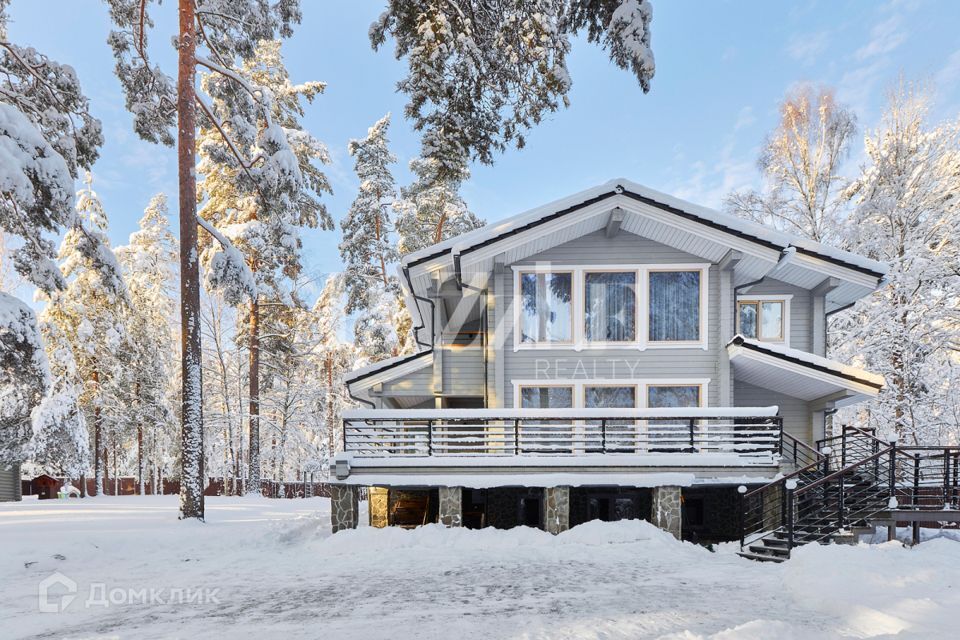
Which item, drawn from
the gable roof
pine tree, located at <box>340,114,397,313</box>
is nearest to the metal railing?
the gable roof

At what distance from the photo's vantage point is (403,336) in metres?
27.8

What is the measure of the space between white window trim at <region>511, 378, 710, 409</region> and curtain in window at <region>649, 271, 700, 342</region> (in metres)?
1.03

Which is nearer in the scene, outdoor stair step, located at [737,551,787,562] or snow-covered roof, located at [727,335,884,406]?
outdoor stair step, located at [737,551,787,562]

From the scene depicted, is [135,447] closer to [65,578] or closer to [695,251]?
[65,578]

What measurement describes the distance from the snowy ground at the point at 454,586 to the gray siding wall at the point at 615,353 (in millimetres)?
3755

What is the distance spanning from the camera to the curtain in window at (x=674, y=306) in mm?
12720

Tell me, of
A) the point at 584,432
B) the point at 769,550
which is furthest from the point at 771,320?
the point at 769,550

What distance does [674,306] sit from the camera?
1286cm

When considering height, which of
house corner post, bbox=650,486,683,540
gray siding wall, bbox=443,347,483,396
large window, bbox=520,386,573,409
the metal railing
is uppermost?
gray siding wall, bbox=443,347,483,396

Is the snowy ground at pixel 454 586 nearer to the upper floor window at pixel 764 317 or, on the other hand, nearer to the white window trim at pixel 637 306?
the white window trim at pixel 637 306

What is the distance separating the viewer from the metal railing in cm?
1108

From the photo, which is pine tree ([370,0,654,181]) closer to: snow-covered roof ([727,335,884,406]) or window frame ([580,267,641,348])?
window frame ([580,267,641,348])

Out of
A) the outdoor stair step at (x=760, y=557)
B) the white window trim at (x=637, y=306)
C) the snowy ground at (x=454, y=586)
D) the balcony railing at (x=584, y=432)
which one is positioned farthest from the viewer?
the white window trim at (x=637, y=306)

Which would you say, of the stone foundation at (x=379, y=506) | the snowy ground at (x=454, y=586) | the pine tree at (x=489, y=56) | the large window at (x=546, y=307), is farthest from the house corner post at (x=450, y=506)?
the pine tree at (x=489, y=56)
